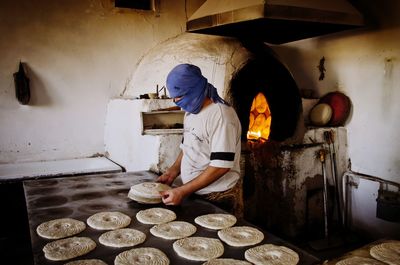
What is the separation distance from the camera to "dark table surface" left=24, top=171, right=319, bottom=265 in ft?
5.42

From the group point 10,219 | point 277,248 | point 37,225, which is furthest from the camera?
point 10,219

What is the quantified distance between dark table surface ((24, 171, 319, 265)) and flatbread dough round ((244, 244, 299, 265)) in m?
0.04

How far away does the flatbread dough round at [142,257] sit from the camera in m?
1.55

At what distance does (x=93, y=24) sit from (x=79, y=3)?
30 centimetres

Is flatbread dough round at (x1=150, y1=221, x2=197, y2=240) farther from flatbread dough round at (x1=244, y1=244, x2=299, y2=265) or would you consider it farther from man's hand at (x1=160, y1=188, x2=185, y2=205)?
flatbread dough round at (x1=244, y1=244, x2=299, y2=265)

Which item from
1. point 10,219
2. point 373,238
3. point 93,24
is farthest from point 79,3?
point 373,238

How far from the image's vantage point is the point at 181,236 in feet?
6.02

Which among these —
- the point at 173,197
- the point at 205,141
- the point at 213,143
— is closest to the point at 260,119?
the point at 205,141

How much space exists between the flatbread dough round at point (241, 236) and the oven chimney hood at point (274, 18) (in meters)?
1.86

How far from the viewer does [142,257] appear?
1599mm

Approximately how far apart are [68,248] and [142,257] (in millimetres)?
382

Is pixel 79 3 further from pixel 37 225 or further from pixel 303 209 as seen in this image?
pixel 303 209

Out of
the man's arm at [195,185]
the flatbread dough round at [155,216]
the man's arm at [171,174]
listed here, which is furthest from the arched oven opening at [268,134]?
the flatbread dough round at [155,216]

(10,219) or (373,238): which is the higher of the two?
(10,219)
